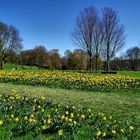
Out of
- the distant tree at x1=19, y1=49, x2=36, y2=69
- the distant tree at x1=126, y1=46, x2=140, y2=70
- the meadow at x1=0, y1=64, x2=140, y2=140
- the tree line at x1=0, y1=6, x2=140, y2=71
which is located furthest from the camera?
the distant tree at x1=126, y1=46, x2=140, y2=70

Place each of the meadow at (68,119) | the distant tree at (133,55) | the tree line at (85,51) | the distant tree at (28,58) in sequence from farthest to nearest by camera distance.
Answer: the distant tree at (133,55) → the distant tree at (28,58) → the tree line at (85,51) → the meadow at (68,119)

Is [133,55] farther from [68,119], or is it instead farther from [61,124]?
[61,124]

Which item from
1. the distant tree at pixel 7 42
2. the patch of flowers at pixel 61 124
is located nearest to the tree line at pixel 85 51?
the distant tree at pixel 7 42

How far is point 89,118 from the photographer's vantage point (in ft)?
28.5

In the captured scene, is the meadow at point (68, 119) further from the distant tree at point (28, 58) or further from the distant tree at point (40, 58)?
the distant tree at point (28, 58)

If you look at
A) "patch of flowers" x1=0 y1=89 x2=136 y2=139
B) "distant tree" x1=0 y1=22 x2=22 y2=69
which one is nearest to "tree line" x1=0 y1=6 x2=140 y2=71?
"distant tree" x1=0 y1=22 x2=22 y2=69

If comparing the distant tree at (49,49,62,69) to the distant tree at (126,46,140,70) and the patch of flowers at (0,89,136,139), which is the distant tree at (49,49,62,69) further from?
the patch of flowers at (0,89,136,139)

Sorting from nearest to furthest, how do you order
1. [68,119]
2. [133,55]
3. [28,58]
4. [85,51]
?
[68,119], [85,51], [28,58], [133,55]

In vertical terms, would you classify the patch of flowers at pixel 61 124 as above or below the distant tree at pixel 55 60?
below

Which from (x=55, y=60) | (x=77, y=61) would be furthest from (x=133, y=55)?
(x=77, y=61)

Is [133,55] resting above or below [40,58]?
above

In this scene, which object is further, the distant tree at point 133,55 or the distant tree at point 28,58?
the distant tree at point 133,55

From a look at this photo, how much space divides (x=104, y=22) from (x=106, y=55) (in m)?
5.36

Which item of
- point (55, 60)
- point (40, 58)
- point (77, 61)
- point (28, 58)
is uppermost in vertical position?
point (28, 58)
